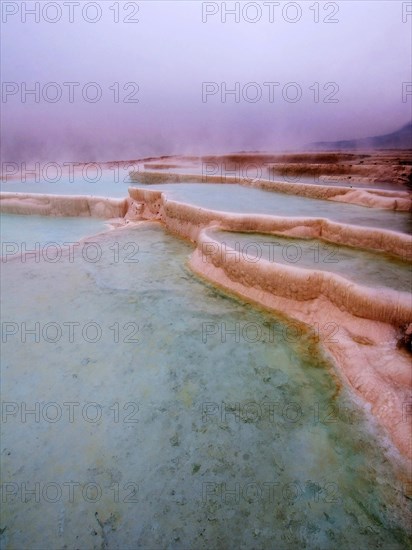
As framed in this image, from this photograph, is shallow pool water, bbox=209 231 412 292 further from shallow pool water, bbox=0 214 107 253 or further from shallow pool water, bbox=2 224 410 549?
shallow pool water, bbox=0 214 107 253

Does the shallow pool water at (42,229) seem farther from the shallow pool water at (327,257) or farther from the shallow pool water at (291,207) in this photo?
the shallow pool water at (327,257)

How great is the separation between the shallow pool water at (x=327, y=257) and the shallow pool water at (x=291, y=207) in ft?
3.33

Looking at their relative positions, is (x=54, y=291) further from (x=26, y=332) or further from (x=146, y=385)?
(x=146, y=385)

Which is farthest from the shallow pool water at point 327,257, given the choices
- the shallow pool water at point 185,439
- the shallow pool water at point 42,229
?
the shallow pool water at point 42,229

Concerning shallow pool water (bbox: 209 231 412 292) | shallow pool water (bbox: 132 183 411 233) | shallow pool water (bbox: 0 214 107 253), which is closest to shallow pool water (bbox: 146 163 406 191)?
shallow pool water (bbox: 132 183 411 233)

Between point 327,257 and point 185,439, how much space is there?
10.9ft

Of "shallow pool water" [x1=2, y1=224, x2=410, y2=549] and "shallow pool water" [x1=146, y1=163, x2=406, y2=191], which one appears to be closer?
"shallow pool water" [x1=2, y1=224, x2=410, y2=549]

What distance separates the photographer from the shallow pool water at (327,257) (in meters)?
4.02

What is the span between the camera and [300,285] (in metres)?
4.26

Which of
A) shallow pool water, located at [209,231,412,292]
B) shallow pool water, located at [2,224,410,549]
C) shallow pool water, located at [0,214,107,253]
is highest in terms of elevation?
shallow pool water, located at [0,214,107,253]

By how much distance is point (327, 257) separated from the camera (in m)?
4.82

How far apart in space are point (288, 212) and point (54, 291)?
4.80m

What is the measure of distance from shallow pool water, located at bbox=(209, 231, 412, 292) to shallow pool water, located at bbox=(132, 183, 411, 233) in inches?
40.0

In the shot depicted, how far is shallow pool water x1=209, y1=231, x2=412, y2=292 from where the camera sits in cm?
402
